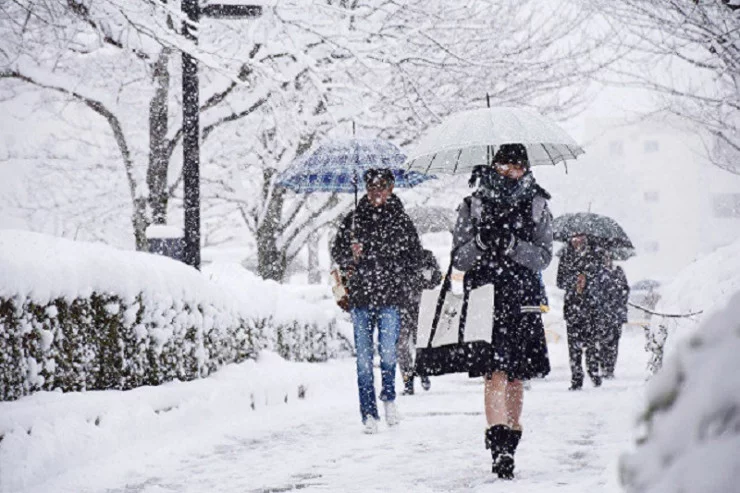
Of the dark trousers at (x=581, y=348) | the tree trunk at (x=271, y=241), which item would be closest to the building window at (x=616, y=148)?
the tree trunk at (x=271, y=241)

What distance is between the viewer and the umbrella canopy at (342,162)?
7.92 metres

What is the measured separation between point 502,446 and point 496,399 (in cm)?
26

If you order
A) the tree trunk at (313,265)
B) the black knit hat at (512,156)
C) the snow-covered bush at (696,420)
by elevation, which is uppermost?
the tree trunk at (313,265)

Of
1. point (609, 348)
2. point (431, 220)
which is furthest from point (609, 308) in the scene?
point (431, 220)

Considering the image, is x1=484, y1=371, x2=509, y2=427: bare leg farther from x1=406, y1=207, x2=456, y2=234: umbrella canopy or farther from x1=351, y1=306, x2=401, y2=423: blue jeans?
x1=406, y1=207, x2=456, y2=234: umbrella canopy

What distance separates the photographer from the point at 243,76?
12172 millimetres

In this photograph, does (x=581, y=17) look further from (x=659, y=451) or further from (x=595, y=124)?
(x=595, y=124)

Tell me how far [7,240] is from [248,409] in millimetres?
3538

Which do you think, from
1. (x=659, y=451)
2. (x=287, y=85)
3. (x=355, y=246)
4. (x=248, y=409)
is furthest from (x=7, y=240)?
(x=287, y=85)

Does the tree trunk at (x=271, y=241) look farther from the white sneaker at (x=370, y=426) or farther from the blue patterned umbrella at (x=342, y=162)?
the white sneaker at (x=370, y=426)

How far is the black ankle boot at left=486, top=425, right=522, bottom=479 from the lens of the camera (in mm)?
4684

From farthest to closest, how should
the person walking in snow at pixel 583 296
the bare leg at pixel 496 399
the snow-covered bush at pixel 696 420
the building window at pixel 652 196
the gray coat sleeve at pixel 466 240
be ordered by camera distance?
the building window at pixel 652 196
the person walking in snow at pixel 583 296
the gray coat sleeve at pixel 466 240
the bare leg at pixel 496 399
the snow-covered bush at pixel 696 420

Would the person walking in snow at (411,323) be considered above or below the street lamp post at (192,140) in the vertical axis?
below

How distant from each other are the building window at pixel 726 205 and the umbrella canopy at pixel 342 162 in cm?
5657
